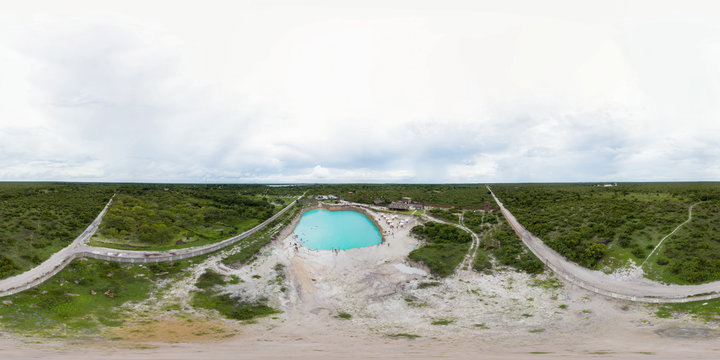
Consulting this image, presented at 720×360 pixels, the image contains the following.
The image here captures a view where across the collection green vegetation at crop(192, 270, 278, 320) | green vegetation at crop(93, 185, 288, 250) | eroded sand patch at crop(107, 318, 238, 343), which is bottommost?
green vegetation at crop(192, 270, 278, 320)

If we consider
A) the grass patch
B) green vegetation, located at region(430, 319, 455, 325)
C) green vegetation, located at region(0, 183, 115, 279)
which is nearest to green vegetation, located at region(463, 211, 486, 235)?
the grass patch

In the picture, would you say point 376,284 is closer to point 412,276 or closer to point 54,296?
point 412,276

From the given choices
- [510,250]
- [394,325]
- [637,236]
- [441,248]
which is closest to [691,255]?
[637,236]

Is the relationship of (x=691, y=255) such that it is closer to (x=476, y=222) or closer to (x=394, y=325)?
(x=476, y=222)

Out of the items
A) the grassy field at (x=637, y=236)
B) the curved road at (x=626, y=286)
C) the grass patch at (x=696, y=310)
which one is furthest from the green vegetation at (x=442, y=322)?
the grassy field at (x=637, y=236)

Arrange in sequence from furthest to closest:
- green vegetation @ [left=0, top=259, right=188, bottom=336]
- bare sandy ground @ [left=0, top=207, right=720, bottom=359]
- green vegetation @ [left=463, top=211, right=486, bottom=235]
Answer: green vegetation @ [left=463, top=211, right=486, bottom=235] → green vegetation @ [left=0, top=259, right=188, bottom=336] → bare sandy ground @ [left=0, top=207, right=720, bottom=359]

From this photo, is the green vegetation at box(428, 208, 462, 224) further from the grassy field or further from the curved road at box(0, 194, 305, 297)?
the curved road at box(0, 194, 305, 297)
